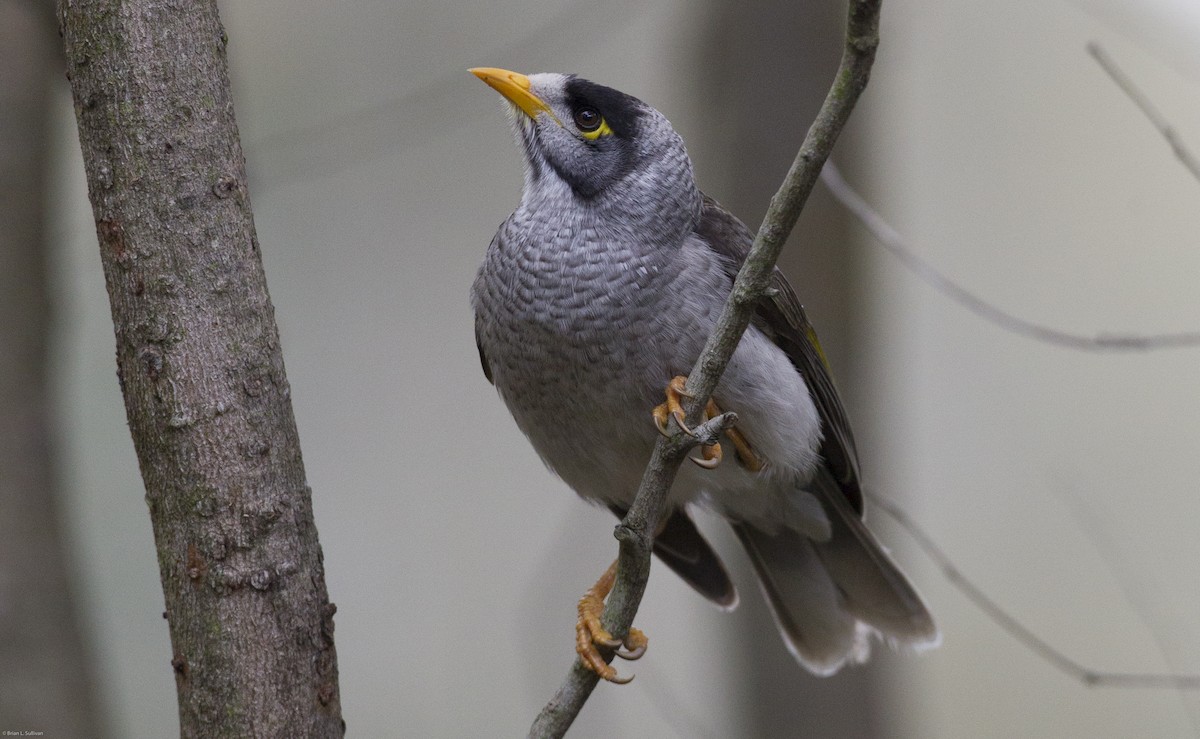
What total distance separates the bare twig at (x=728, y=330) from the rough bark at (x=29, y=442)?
6.27ft

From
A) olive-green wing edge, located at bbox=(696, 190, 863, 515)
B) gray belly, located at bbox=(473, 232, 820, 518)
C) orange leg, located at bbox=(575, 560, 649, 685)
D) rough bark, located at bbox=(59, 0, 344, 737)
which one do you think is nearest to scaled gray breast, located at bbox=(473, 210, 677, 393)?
gray belly, located at bbox=(473, 232, 820, 518)

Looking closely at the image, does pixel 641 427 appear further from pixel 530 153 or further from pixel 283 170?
pixel 283 170

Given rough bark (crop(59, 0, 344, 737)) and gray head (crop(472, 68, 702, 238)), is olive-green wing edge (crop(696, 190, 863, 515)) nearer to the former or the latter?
gray head (crop(472, 68, 702, 238))

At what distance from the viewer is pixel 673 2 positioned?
6262 mm

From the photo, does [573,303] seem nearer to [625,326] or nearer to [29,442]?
[625,326]

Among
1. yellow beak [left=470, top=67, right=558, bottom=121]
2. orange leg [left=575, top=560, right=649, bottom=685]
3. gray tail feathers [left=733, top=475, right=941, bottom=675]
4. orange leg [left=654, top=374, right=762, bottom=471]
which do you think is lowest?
gray tail feathers [left=733, top=475, right=941, bottom=675]

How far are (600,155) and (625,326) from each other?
58cm

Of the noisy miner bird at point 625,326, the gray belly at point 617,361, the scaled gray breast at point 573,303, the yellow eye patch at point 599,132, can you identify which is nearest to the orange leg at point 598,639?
the noisy miner bird at point 625,326

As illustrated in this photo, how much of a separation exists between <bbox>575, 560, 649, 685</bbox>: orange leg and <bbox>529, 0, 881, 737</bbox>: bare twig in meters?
0.04

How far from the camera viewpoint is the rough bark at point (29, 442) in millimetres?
3316

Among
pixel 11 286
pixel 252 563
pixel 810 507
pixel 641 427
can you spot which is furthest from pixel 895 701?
pixel 11 286

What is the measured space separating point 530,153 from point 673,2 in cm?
345

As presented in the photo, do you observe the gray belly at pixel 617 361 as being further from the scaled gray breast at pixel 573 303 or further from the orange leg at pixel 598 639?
the orange leg at pixel 598 639

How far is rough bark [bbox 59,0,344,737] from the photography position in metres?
2.12
